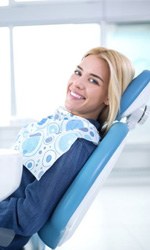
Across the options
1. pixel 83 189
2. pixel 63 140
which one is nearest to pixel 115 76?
pixel 63 140

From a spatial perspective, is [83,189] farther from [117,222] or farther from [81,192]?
[117,222]

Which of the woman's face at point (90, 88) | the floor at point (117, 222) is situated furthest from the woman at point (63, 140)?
the floor at point (117, 222)

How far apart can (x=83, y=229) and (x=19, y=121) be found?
1941mm

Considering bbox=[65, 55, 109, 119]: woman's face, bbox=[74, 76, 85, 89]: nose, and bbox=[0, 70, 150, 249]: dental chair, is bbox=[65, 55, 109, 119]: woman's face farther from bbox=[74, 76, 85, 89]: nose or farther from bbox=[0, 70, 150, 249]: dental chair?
bbox=[0, 70, 150, 249]: dental chair

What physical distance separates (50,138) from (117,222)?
1236 mm

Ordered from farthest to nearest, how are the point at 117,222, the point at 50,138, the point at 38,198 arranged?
1. the point at 117,222
2. the point at 50,138
3. the point at 38,198

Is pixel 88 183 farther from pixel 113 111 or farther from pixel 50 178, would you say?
pixel 113 111

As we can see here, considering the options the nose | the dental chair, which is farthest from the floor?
the nose

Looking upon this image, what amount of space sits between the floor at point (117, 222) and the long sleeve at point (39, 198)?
795mm

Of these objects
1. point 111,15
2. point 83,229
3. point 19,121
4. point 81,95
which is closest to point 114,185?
point 19,121

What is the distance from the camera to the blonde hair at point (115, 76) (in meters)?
1.11

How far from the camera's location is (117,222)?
2.14 metres

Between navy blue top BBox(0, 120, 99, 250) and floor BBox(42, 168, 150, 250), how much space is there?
0.79 meters

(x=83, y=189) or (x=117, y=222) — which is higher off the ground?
(x=83, y=189)
